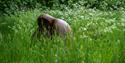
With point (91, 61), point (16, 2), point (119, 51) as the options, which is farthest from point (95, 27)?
point (16, 2)

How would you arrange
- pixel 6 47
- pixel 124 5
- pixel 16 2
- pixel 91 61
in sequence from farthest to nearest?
pixel 124 5, pixel 16 2, pixel 6 47, pixel 91 61

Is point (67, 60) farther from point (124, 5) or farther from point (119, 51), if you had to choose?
point (124, 5)

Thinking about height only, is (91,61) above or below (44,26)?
above

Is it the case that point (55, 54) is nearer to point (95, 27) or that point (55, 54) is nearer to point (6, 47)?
point (6, 47)

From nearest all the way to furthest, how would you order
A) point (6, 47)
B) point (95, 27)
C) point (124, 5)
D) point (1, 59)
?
point (1, 59) → point (6, 47) → point (95, 27) → point (124, 5)

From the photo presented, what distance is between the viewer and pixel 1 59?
2893 millimetres

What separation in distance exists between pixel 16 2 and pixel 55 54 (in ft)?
26.8

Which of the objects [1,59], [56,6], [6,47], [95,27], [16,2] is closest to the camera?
[1,59]

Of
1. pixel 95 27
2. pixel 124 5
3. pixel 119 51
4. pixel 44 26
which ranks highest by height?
pixel 119 51

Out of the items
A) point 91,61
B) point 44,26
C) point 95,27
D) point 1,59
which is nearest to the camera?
point 91,61

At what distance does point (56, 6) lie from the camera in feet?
37.9

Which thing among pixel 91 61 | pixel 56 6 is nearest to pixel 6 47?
pixel 91 61

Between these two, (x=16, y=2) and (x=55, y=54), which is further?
(x=16, y=2)

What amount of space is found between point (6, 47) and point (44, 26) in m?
1.13
